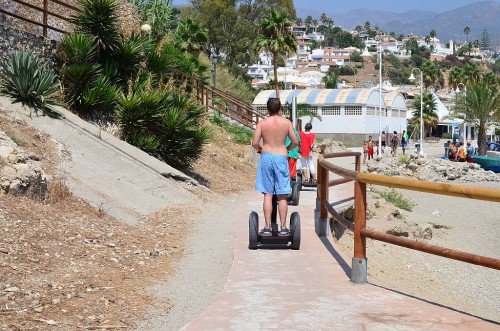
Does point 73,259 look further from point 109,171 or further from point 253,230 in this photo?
point 109,171

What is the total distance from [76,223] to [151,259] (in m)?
1.19

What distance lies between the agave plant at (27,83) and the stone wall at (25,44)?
187cm

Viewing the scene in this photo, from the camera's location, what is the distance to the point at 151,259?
335 inches

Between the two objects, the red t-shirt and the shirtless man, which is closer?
the shirtless man

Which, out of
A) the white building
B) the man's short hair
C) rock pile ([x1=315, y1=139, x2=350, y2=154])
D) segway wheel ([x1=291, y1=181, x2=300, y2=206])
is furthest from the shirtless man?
the white building

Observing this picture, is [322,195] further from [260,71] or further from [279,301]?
[260,71]

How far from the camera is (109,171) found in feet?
43.1

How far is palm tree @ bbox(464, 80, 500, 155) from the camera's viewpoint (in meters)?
52.9

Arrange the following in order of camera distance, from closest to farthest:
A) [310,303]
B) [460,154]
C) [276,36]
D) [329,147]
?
[310,303] → [329,147] → [460,154] → [276,36]

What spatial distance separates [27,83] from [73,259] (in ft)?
23.8

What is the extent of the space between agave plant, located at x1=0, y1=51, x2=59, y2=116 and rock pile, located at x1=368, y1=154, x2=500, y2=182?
20766 millimetres

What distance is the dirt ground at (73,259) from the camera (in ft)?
19.5

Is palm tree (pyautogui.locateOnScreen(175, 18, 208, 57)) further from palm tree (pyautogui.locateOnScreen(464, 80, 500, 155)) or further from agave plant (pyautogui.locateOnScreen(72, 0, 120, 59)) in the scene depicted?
agave plant (pyautogui.locateOnScreen(72, 0, 120, 59))

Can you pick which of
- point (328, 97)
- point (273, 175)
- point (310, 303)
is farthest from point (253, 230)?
point (328, 97)
